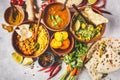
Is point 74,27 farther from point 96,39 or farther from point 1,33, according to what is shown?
point 1,33

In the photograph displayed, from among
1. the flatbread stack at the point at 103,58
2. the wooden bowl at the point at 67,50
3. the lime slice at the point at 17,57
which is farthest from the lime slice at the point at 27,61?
the flatbread stack at the point at 103,58

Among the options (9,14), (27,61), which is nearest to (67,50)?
(27,61)

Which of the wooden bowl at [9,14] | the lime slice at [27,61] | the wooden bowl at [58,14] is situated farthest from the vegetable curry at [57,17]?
the lime slice at [27,61]

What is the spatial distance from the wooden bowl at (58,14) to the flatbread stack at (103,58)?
0.82 feet

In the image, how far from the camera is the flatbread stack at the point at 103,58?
11.2 ft

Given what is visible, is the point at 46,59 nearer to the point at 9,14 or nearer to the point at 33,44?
the point at 33,44

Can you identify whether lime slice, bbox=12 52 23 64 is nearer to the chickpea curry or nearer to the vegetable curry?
the chickpea curry

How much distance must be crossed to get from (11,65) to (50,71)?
0.87ft

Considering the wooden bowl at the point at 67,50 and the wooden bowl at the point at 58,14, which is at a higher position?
the wooden bowl at the point at 58,14

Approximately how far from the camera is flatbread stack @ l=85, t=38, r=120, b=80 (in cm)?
343

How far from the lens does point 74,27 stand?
3439 mm

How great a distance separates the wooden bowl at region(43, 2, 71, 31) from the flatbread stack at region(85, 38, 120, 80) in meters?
0.25

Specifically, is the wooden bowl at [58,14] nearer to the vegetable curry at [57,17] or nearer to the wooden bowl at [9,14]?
the vegetable curry at [57,17]

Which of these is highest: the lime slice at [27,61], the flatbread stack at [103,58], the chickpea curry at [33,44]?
the chickpea curry at [33,44]
